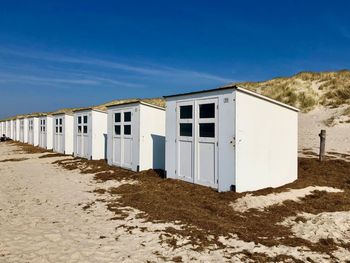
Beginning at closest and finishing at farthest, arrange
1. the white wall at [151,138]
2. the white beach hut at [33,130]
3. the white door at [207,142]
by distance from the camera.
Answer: the white door at [207,142] < the white wall at [151,138] < the white beach hut at [33,130]

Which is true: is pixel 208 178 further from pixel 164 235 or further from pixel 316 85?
pixel 316 85

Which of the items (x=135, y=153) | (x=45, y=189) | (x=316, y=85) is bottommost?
(x=45, y=189)

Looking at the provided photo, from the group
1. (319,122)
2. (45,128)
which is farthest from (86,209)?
(45,128)

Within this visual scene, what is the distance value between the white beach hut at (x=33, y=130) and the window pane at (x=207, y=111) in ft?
82.9

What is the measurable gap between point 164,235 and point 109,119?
1027cm

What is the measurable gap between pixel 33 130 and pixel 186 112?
26.2 metres

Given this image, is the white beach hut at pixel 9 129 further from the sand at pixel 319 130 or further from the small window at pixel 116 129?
the sand at pixel 319 130

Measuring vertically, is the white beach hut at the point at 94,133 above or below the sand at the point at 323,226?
above

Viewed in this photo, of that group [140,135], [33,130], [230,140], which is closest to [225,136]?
[230,140]

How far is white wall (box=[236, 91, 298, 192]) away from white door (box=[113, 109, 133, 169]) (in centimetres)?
617

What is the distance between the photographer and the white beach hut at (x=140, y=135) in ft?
43.0

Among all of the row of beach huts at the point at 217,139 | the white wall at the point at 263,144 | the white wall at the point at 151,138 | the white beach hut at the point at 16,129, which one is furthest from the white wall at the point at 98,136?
the white beach hut at the point at 16,129

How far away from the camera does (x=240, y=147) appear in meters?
8.51

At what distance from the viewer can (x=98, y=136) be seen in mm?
17984
